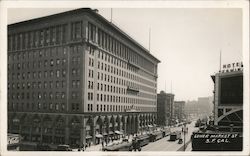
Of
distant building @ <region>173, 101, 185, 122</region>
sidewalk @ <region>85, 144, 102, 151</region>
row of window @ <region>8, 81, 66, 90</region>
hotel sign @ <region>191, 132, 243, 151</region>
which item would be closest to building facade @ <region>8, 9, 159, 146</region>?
row of window @ <region>8, 81, 66, 90</region>

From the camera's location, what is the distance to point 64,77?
40.4 metres

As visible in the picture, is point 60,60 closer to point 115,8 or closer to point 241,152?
point 115,8

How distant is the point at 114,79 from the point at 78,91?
35.7 feet

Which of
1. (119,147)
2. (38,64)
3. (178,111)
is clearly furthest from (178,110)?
(119,147)

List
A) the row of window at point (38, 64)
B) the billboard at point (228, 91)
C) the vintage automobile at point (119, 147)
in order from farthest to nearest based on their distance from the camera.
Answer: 1. the row of window at point (38, 64)
2. the billboard at point (228, 91)
3. the vintage automobile at point (119, 147)

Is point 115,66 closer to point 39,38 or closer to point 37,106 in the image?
point 39,38

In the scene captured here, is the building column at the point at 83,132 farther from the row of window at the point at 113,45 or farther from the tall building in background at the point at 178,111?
the tall building in background at the point at 178,111

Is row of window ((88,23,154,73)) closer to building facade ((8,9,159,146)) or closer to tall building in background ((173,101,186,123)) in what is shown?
building facade ((8,9,159,146))

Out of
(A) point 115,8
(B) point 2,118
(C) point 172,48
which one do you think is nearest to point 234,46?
(C) point 172,48

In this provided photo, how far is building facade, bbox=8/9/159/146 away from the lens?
3847 centimetres

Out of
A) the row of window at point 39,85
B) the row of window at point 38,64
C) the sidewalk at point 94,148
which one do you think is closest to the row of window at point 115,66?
the row of window at point 38,64

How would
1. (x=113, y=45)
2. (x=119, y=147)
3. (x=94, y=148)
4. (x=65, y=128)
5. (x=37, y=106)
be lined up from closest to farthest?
(x=119, y=147) → (x=94, y=148) → (x=65, y=128) → (x=37, y=106) → (x=113, y=45)

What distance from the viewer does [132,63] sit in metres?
54.2

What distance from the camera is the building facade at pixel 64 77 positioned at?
38469mm
